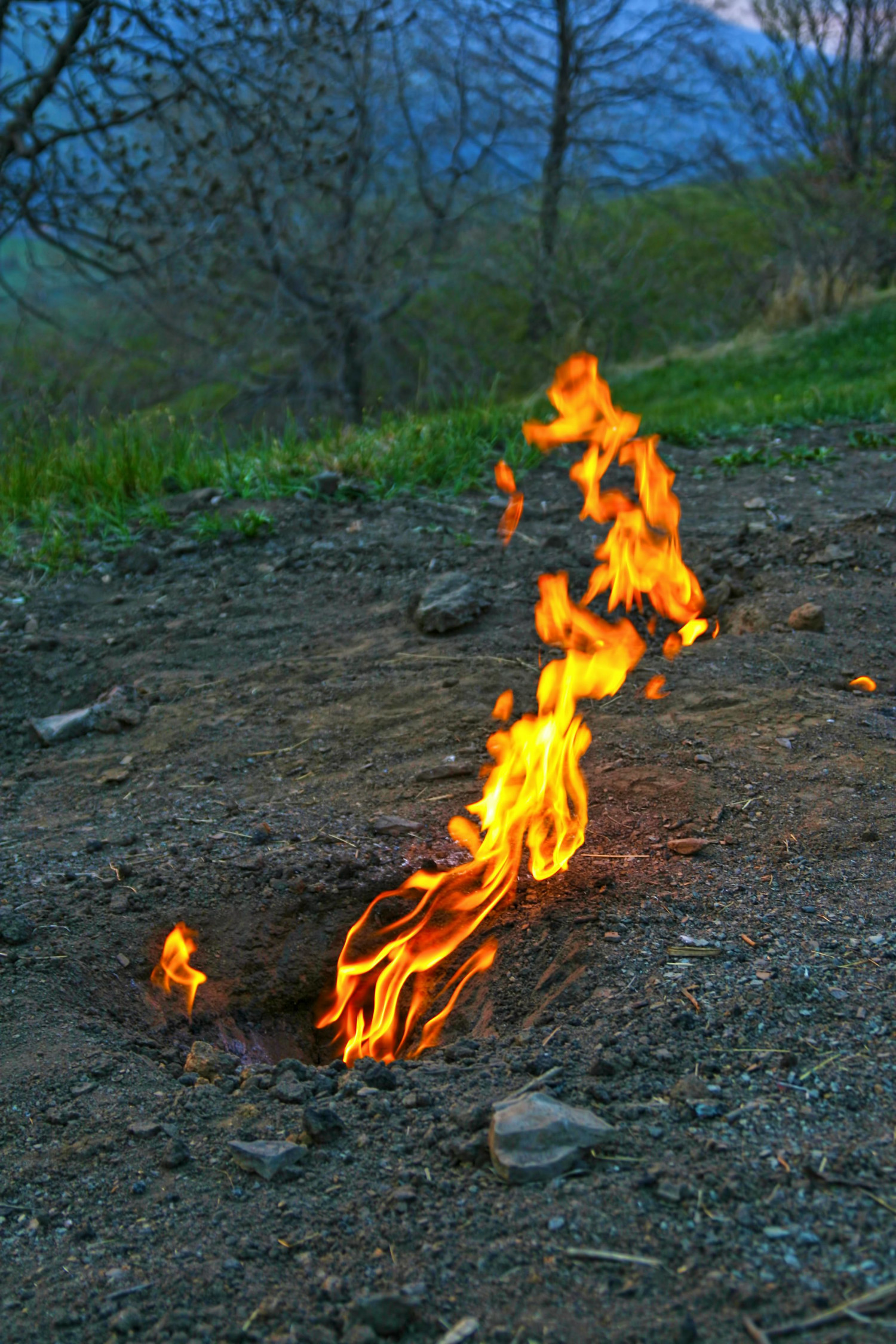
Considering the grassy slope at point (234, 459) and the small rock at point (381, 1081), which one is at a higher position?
the grassy slope at point (234, 459)

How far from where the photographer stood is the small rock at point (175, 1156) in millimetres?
2109

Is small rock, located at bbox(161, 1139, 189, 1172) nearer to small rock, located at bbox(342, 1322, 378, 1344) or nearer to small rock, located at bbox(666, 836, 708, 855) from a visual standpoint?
small rock, located at bbox(342, 1322, 378, 1344)

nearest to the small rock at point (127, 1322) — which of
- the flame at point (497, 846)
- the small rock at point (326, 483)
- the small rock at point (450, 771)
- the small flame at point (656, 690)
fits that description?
the flame at point (497, 846)

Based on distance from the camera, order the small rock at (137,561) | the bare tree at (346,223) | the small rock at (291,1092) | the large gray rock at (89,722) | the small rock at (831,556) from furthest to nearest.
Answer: the bare tree at (346,223), the small rock at (137,561), the small rock at (831,556), the large gray rock at (89,722), the small rock at (291,1092)

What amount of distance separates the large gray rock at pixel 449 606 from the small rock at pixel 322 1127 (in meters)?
2.74

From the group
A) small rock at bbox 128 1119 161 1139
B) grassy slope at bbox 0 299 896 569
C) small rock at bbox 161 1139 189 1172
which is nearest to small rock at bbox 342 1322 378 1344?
small rock at bbox 161 1139 189 1172

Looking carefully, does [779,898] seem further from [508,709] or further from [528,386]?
[528,386]

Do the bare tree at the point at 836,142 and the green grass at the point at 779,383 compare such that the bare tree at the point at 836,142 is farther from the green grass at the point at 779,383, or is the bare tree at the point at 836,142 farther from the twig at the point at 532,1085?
the twig at the point at 532,1085

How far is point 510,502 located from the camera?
19.6 feet

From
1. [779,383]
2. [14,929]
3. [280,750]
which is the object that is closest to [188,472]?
[280,750]

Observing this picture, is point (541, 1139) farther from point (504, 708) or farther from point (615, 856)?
point (504, 708)

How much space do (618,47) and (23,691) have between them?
16460mm

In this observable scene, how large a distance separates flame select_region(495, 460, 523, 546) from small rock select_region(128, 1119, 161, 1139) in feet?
12.0

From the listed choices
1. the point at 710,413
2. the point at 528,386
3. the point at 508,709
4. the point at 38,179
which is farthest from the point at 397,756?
the point at 528,386
